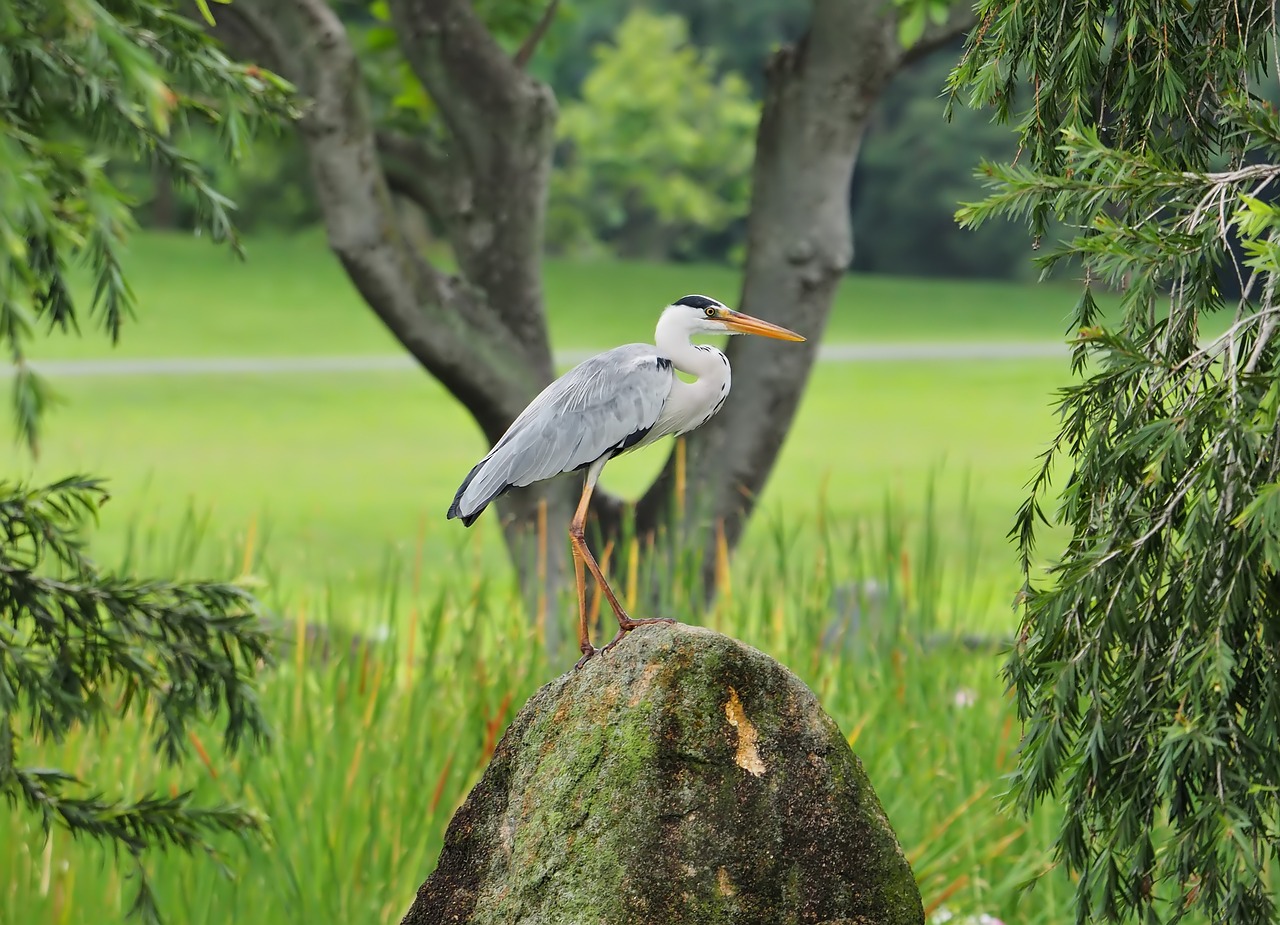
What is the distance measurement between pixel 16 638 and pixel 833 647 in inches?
128

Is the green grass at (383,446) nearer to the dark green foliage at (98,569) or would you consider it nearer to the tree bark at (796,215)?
the tree bark at (796,215)

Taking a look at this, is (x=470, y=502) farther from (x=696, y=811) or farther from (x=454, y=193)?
(x=454, y=193)

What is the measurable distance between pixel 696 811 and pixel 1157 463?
1.13 m

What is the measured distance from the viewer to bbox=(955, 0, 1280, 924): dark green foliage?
2262 millimetres

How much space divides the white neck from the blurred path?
62.5 feet

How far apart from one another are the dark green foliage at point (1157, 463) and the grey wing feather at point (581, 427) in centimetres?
75

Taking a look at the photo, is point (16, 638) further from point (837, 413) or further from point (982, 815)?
point (837, 413)

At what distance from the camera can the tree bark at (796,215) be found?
6723mm

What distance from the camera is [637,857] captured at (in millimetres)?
2768

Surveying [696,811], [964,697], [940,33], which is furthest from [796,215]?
→ [696,811]

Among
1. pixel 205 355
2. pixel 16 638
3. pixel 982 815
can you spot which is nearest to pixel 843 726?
pixel 982 815

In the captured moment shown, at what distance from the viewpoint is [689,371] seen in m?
2.87

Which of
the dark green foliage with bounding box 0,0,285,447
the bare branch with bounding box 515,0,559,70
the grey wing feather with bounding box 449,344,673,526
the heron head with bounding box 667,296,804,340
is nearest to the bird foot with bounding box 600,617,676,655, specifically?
the grey wing feather with bounding box 449,344,673,526

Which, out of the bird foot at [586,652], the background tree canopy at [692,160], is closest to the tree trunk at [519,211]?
the bird foot at [586,652]
